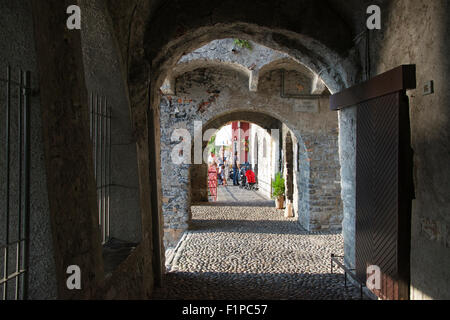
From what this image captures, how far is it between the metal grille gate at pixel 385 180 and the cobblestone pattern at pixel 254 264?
2.74 feet

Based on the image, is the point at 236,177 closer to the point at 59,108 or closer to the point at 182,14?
the point at 182,14

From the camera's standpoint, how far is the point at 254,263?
5.51 metres

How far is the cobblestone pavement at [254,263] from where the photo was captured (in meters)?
4.25

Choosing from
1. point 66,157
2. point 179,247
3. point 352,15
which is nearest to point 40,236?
point 66,157

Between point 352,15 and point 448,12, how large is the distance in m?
1.67

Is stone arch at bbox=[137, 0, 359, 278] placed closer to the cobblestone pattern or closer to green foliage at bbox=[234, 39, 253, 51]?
the cobblestone pattern

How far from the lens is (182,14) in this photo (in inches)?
164

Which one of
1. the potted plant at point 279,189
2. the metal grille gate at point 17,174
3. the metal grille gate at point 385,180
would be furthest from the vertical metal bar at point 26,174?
the potted plant at point 279,189

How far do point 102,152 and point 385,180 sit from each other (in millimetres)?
2607

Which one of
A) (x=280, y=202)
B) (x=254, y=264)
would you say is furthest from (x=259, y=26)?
(x=280, y=202)

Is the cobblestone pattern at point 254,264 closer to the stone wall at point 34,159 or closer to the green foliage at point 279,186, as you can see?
the green foliage at point 279,186

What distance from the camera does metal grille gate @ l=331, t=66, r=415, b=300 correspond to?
303cm

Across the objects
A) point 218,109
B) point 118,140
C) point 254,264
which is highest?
point 218,109

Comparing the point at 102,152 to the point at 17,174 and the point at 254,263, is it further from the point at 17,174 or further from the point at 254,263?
the point at 254,263
